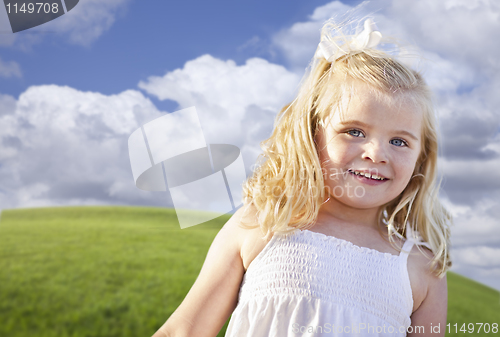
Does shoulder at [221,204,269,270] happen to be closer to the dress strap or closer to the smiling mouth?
the smiling mouth

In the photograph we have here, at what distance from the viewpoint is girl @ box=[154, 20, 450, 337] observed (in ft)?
3.90

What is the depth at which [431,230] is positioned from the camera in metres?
1.55

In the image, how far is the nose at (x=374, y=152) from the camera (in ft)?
4.04

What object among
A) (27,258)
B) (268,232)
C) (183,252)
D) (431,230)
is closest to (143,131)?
(268,232)

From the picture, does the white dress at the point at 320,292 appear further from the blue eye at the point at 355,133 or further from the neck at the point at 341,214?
the blue eye at the point at 355,133

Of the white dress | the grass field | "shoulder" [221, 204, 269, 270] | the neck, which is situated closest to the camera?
the white dress

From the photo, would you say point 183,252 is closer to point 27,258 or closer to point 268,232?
point 27,258

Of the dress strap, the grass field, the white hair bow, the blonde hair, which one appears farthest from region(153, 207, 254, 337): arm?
the grass field

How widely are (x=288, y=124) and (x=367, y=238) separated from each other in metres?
0.54

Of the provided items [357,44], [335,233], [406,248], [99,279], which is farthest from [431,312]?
[99,279]

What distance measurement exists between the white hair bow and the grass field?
342 cm

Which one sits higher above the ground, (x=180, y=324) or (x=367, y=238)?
(x=367, y=238)

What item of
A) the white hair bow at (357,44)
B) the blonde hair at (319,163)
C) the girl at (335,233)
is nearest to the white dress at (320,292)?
the girl at (335,233)

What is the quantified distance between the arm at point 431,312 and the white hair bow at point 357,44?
35.9 inches
